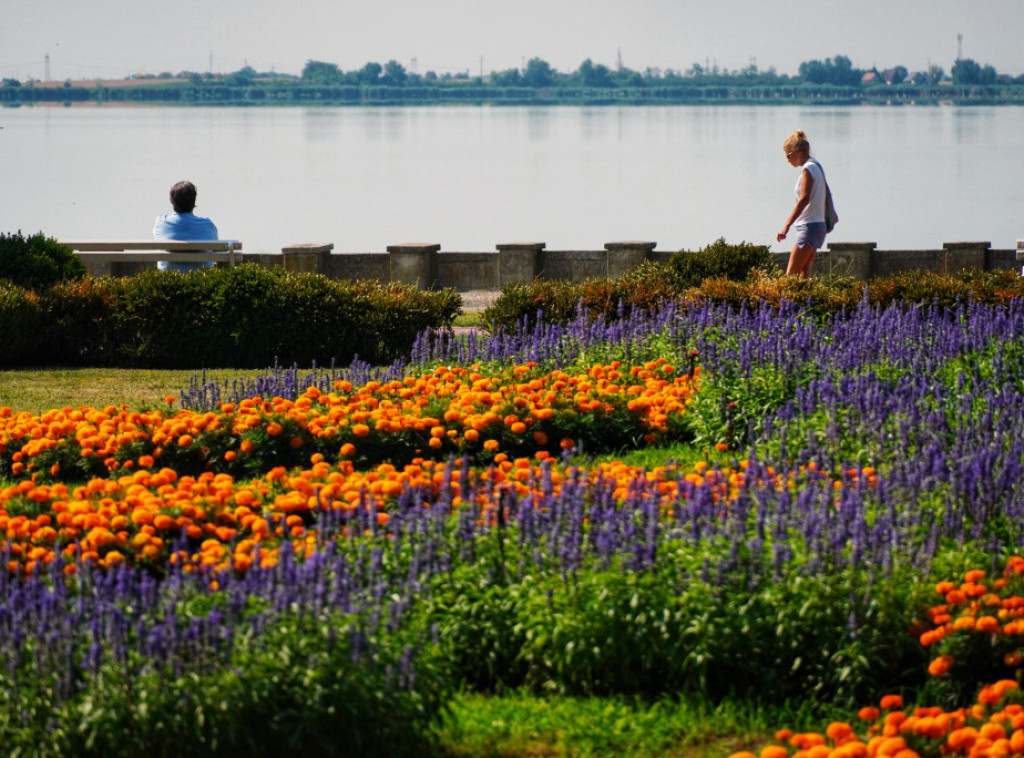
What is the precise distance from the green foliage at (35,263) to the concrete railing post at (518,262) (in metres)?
5.56

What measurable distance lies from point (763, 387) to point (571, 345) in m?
2.31

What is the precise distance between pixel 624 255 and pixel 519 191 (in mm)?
33452

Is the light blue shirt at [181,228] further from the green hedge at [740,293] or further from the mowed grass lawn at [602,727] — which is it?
the mowed grass lawn at [602,727]

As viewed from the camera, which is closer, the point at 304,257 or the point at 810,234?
the point at 810,234

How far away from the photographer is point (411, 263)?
691 inches

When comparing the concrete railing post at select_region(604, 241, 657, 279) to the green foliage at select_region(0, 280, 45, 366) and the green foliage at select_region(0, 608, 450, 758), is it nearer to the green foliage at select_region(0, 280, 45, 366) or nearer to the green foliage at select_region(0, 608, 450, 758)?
the green foliage at select_region(0, 280, 45, 366)

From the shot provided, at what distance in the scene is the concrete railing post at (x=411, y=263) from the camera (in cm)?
1748

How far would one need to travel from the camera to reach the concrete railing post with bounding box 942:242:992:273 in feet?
56.9

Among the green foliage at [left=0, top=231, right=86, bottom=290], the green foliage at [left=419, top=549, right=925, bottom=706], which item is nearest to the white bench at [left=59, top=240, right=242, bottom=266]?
the green foliage at [left=0, top=231, right=86, bottom=290]

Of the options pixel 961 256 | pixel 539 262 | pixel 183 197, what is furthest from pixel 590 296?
pixel 961 256

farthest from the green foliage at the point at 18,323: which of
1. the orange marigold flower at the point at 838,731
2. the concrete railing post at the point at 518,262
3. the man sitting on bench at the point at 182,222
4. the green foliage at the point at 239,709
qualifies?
the orange marigold flower at the point at 838,731

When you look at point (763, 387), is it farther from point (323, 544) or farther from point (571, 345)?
point (323, 544)

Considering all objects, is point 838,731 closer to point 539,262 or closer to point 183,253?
point 183,253

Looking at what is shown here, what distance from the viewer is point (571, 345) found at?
400 inches
